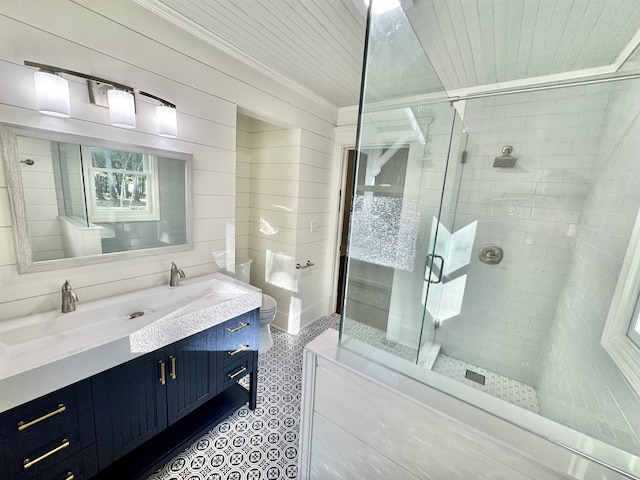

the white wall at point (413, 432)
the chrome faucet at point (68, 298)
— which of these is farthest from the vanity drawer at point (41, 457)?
the white wall at point (413, 432)

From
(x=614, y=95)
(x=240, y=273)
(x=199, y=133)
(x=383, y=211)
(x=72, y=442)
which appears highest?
(x=614, y=95)

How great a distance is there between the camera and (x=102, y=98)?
1268mm

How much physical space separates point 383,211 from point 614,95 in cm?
152

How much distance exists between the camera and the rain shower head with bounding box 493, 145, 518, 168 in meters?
1.93

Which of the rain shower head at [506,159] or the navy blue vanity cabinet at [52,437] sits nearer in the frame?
the navy blue vanity cabinet at [52,437]

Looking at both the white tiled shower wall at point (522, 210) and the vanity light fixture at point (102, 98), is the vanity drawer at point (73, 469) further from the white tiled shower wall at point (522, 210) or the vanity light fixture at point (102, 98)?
the white tiled shower wall at point (522, 210)

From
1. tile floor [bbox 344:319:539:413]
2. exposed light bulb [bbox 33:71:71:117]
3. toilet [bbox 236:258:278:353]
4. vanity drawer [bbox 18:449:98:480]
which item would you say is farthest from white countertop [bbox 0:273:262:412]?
exposed light bulb [bbox 33:71:71:117]

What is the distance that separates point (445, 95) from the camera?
1996 mm

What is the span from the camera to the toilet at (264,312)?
226cm

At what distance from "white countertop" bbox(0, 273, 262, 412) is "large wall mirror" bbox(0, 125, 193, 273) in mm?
256

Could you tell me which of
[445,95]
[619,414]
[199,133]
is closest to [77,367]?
[199,133]

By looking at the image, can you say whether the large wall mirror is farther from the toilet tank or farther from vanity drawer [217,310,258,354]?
the toilet tank

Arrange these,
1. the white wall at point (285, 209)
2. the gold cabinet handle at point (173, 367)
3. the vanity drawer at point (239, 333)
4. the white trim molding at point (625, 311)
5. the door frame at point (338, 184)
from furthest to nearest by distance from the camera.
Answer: the door frame at point (338, 184) < the white wall at point (285, 209) < the vanity drawer at point (239, 333) < the gold cabinet handle at point (173, 367) < the white trim molding at point (625, 311)

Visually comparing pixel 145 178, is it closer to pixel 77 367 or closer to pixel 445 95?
pixel 77 367
